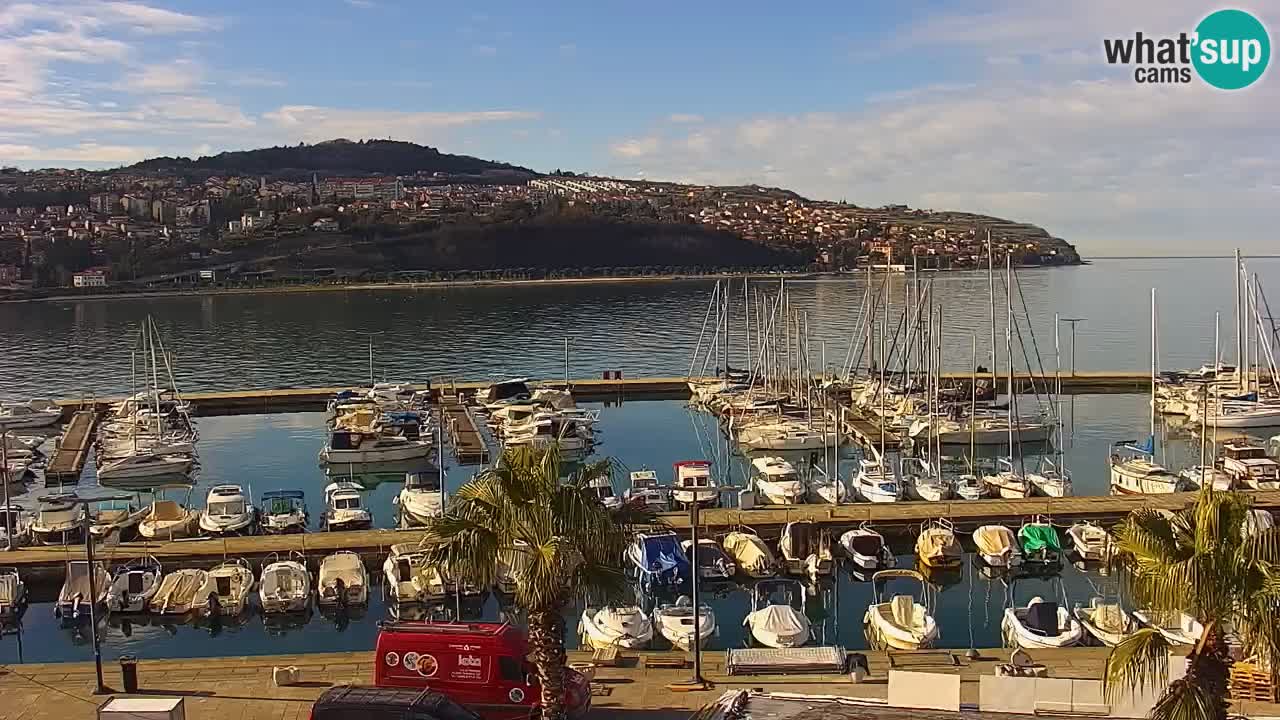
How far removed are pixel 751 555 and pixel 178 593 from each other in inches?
457

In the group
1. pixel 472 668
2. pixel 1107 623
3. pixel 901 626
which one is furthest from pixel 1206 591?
pixel 1107 623

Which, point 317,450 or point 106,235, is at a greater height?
point 106,235

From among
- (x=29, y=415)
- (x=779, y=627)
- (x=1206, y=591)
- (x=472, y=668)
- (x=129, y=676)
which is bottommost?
(x=779, y=627)

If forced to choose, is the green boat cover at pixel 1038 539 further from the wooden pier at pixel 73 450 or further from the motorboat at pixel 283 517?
the wooden pier at pixel 73 450

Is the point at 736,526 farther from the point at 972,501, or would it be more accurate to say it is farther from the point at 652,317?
the point at 652,317

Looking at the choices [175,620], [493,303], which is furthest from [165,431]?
[493,303]

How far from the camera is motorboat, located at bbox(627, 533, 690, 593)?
76.9 ft

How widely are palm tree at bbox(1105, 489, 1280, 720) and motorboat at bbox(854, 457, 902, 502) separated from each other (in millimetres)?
21934

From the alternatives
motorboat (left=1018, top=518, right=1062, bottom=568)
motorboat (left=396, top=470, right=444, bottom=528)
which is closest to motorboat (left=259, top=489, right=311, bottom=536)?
motorboat (left=396, top=470, right=444, bottom=528)

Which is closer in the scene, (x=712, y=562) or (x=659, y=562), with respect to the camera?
(x=659, y=562)

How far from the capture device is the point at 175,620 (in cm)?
2247

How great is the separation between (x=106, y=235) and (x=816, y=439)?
181523 millimetres

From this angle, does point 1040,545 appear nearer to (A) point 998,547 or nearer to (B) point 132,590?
(A) point 998,547

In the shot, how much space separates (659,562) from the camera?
2356cm
